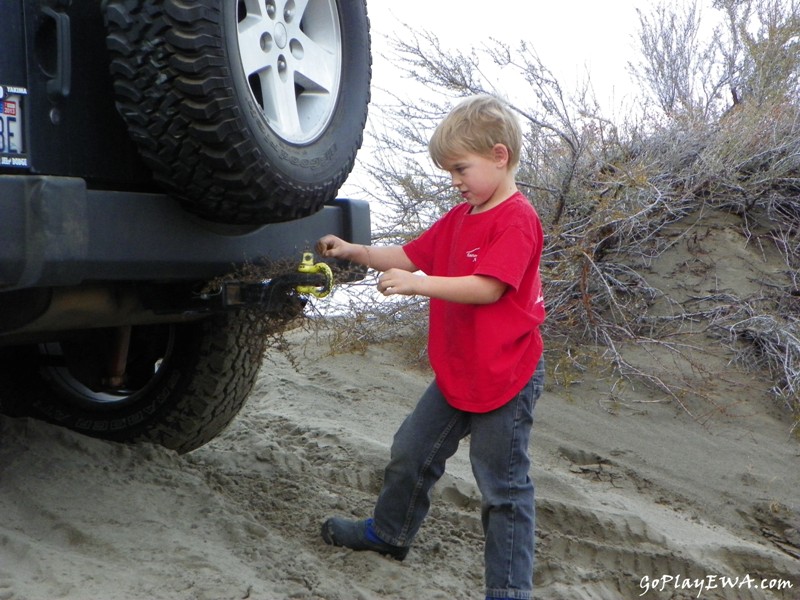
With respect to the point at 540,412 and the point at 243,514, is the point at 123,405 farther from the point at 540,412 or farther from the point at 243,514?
the point at 540,412

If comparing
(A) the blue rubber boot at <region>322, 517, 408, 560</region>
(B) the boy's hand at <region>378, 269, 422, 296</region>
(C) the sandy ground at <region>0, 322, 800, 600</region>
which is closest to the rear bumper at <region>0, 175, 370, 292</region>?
(B) the boy's hand at <region>378, 269, 422, 296</region>

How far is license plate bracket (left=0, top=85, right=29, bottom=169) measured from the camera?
2049 millimetres

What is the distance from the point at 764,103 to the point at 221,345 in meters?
5.49

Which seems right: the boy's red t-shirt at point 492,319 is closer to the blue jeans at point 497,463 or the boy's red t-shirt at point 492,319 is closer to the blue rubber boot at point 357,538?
the blue jeans at point 497,463

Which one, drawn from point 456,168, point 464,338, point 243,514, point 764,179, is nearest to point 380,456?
point 243,514

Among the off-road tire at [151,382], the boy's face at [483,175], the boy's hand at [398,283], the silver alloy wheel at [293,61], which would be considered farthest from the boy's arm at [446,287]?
the off-road tire at [151,382]

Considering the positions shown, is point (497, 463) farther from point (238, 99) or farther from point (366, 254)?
point (238, 99)

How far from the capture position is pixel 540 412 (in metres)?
4.67

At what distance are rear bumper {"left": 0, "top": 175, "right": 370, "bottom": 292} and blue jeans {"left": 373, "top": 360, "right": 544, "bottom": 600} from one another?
0.63 metres

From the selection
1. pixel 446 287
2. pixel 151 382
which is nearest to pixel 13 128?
pixel 446 287

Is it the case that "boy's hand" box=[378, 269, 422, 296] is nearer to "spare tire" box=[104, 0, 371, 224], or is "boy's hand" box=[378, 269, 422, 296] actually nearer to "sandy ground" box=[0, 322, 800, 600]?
"spare tire" box=[104, 0, 371, 224]

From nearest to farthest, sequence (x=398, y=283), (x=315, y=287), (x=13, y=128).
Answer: (x=13, y=128) < (x=398, y=283) < (x=315, y=287)

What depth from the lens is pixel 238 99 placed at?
2.23 metres

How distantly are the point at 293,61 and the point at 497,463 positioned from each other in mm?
1203
